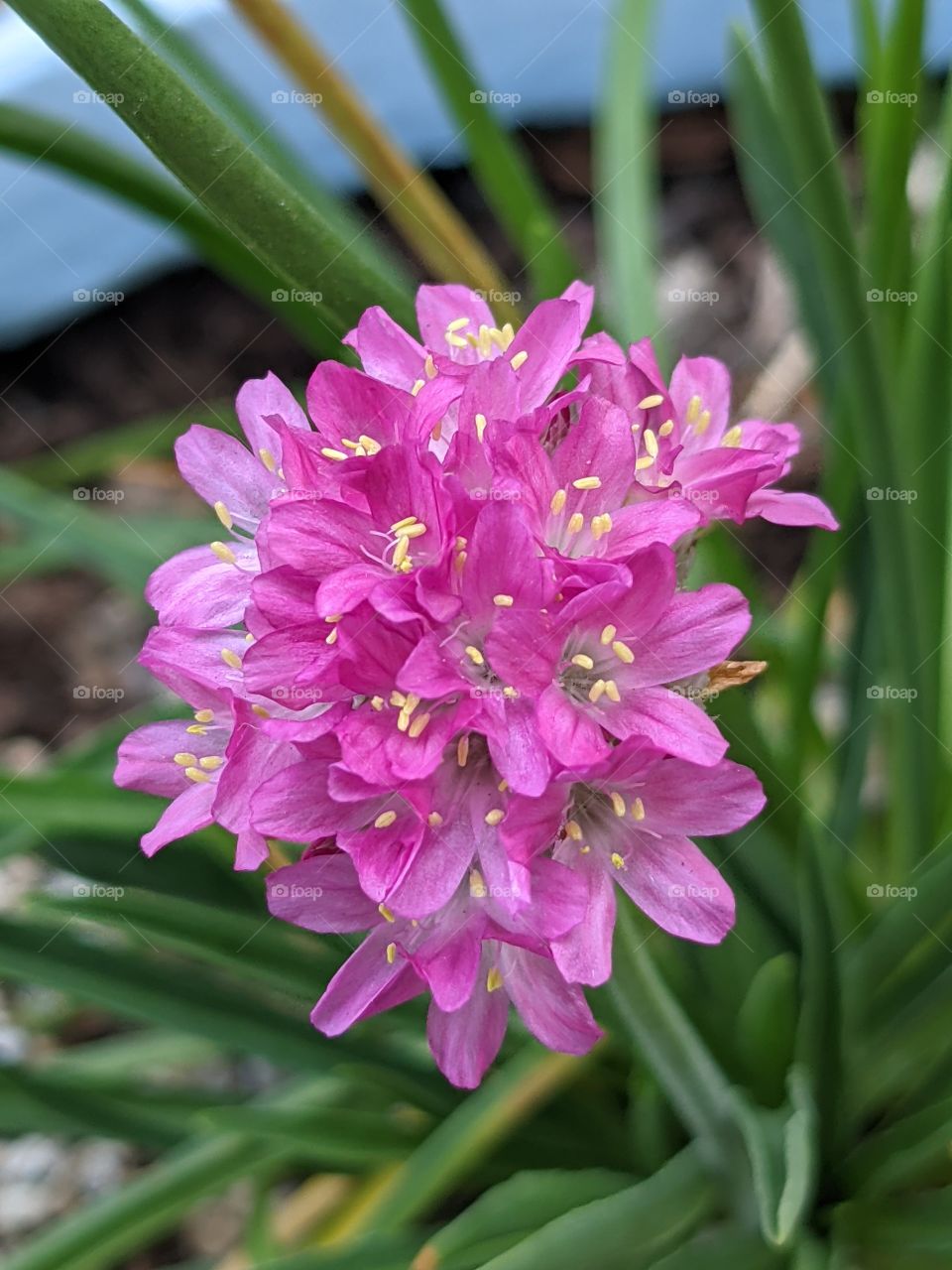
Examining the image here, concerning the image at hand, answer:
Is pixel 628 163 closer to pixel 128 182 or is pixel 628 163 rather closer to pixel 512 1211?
pixel 128 182

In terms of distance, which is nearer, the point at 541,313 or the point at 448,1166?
the point at 541,313

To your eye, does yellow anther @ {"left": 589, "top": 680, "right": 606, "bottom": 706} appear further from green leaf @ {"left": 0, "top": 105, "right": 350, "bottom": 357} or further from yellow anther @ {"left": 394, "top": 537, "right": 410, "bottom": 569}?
green leaf @ {"left": 0, "top": 105, "right": 350, "bottom": 357}

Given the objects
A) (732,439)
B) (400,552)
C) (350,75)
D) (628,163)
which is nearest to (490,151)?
(628,163)

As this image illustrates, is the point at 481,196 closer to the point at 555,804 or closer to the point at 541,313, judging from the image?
the point at 541,313

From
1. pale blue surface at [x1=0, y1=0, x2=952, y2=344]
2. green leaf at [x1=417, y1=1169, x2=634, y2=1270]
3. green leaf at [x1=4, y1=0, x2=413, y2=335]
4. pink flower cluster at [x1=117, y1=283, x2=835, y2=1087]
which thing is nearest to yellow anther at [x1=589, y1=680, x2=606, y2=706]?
pink flower cluster at [x1=117, y1=283, x2=835, y2=1087]

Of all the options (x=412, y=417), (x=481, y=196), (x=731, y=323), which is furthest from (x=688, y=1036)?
(x=481, y=196)
